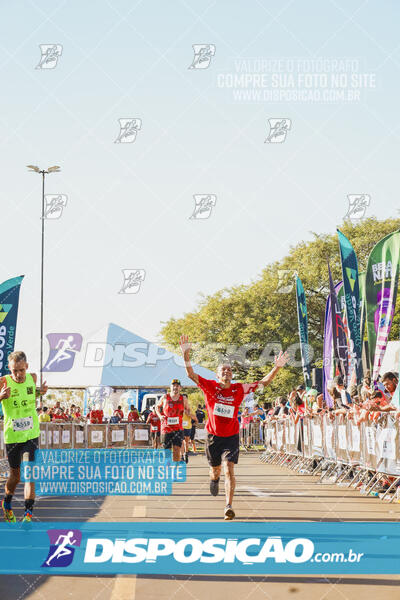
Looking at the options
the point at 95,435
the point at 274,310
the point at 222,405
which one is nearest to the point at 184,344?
the point at 222,405

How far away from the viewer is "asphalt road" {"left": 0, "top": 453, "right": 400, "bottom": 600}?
6.46m

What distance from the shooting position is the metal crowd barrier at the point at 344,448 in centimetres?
1327

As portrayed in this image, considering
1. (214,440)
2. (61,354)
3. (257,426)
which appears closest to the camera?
(214,440)

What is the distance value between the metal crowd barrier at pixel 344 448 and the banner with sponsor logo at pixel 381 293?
74.1 inches

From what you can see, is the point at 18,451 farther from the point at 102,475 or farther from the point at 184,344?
the point at 102,475

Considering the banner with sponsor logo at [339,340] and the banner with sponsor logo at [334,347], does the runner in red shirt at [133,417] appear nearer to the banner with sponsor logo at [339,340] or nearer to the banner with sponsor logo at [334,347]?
the banner with sponsor logo at [334,347]

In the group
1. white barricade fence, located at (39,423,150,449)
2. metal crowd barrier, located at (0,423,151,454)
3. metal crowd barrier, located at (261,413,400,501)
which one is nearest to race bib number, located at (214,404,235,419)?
metal crowd barrier, located at (261,413,400,501)

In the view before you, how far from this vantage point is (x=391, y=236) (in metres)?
18.8

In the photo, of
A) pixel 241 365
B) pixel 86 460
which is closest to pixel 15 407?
pixel 86 460

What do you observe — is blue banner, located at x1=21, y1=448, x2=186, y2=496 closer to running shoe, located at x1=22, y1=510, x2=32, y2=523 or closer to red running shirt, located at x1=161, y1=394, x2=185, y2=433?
running shoe, located at x1=22, y1=510, x2=32, y2=523

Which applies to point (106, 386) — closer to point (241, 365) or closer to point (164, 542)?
point (241, 365)

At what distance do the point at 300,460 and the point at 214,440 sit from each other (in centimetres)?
1157

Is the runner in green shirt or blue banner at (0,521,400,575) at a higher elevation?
the runner in green shirt

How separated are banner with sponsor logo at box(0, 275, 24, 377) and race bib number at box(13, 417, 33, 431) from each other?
35.9 ft
